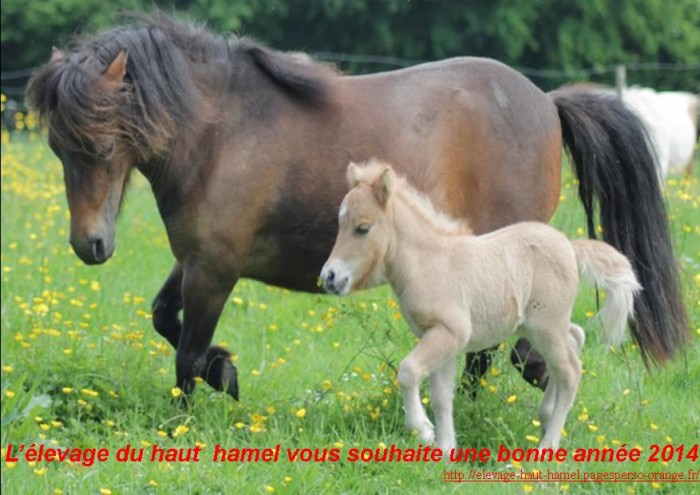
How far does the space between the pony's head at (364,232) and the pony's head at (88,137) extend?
1.34m

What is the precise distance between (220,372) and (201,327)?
333 mm

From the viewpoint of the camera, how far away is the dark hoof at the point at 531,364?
6250mm

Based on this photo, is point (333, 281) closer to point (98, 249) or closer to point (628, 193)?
point (98, 249)

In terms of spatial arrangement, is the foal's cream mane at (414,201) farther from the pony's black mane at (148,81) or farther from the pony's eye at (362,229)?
the pony's black mane at (148,81)

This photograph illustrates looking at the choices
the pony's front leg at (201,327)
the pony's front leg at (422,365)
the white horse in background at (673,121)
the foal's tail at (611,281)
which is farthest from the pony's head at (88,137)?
the white horse in background at (673,121)

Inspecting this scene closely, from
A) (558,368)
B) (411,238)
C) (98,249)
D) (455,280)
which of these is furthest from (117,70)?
(558,368)

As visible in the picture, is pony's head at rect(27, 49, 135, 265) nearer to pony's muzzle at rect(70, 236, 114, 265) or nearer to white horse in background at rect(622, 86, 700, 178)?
pony's muzzle at rect(70, 236, 114, 265)

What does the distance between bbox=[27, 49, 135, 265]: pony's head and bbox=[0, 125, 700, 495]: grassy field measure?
2.36ft

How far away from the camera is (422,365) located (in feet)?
16.4

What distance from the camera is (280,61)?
20.8 feet

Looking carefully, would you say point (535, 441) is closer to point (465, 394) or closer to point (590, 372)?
point (465, 394)

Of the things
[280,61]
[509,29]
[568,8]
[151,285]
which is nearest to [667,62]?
[568,8]

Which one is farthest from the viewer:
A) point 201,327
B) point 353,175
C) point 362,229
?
point 201,327

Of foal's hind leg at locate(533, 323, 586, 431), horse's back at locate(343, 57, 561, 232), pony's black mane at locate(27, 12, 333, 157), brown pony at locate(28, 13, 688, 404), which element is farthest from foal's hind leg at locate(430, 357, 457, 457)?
pony's black mane at locate(27, 12, 333, 157)
